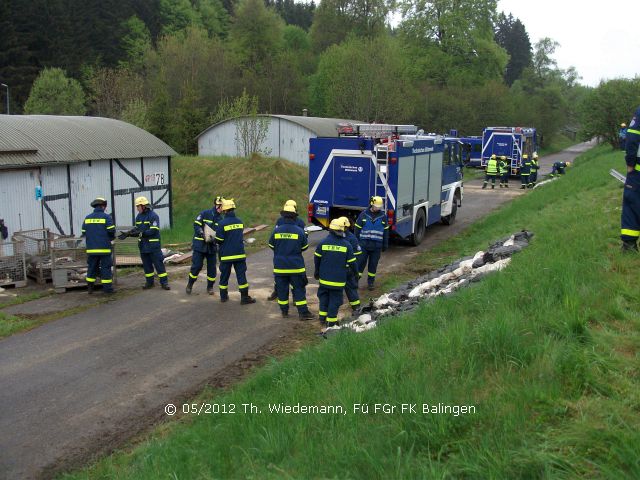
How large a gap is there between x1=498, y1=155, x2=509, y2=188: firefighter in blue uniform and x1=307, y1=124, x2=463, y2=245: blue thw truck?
542 inches

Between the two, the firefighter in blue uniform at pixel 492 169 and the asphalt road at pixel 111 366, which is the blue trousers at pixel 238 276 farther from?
the firefighter in blue uniform at pixel 492 169

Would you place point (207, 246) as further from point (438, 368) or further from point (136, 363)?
point (438, 368)

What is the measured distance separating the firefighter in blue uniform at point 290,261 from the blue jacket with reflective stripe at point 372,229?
5.69ft

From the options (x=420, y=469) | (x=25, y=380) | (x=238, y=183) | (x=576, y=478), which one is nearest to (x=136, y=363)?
(x=25, y=380)

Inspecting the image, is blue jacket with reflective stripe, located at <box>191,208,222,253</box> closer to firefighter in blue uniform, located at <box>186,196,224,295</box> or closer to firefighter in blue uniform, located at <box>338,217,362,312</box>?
firefighter in blue uniform, located at <box>186,196,224,295</box>

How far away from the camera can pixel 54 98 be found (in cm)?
3931

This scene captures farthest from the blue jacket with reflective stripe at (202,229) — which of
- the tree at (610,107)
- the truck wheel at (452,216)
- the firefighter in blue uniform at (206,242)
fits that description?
the tree at (610,107)

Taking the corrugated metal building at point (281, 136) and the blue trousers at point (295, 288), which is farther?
the corrugated metal building at point (281, 136)

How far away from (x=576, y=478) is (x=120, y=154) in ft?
58.0

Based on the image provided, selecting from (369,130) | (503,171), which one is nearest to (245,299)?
(369,130)

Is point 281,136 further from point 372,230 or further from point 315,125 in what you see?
point 372,230

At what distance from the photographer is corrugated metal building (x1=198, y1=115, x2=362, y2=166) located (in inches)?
1222

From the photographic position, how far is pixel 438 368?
456 cm

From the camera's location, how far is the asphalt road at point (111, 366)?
5.68 metres
